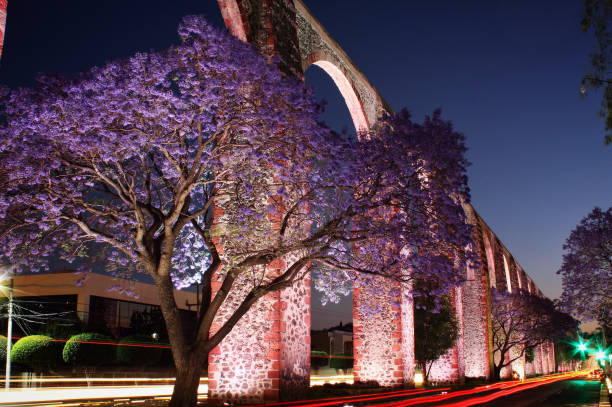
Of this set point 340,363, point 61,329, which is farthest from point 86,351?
point 340,363

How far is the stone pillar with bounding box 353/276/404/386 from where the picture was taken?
14549 mm

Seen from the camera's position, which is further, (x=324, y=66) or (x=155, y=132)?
(x=324, y=66)

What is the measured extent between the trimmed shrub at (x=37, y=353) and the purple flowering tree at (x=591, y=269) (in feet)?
65.0

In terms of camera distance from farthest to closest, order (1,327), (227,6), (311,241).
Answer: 1. (1,327)
2. (227,6)
3. (311,241)

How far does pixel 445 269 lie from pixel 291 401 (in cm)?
363

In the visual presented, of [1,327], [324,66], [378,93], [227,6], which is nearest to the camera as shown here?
[227,6]

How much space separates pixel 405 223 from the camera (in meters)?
9.05

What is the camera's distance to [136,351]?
905 inches

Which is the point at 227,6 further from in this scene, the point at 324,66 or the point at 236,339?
the point at 236,339

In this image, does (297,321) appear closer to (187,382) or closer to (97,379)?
(187,382)

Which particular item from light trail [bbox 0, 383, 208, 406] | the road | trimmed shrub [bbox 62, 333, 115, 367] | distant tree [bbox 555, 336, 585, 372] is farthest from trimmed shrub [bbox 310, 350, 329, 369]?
distant tree [bbox 555, 336, 585, 372]

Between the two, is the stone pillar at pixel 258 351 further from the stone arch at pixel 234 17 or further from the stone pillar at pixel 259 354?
the stone arch at pixel 234 17

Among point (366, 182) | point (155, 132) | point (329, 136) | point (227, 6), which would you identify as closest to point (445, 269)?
point (366, 182)

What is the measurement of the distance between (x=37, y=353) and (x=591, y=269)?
68.6 feet
